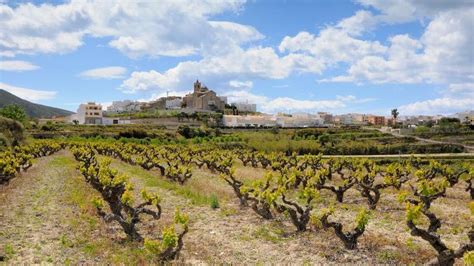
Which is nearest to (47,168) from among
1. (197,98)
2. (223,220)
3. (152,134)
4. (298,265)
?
(223,220)

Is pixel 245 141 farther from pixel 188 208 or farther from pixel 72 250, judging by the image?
pixel 72 250

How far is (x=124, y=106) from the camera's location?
181m

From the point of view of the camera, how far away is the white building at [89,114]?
390 feet

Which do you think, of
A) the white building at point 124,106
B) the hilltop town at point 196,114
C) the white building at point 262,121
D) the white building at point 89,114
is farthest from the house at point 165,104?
the white building at point 262,121

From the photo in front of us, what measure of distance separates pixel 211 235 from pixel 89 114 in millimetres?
115386

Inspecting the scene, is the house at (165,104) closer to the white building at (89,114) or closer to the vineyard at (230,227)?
the white building at (89,114)

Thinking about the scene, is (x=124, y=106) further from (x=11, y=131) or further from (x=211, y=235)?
(x=211, y=235)

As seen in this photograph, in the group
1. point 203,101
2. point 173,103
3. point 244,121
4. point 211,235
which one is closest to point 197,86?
point 173,103

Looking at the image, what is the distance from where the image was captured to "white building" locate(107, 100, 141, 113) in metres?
173

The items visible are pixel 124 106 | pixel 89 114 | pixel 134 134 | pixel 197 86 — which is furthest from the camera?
pixel 124 106

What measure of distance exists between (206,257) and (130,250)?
2.19 m

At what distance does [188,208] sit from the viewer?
59.8 ft

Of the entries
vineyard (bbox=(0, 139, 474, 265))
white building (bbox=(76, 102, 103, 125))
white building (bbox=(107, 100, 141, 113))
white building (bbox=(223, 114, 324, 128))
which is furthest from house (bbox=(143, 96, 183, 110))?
vineyard (bbox=(0, 139, 474, 265))

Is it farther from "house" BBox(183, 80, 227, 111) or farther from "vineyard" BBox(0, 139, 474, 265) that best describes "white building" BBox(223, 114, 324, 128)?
"vineyard" BBox(0, 139, 474, 265)
